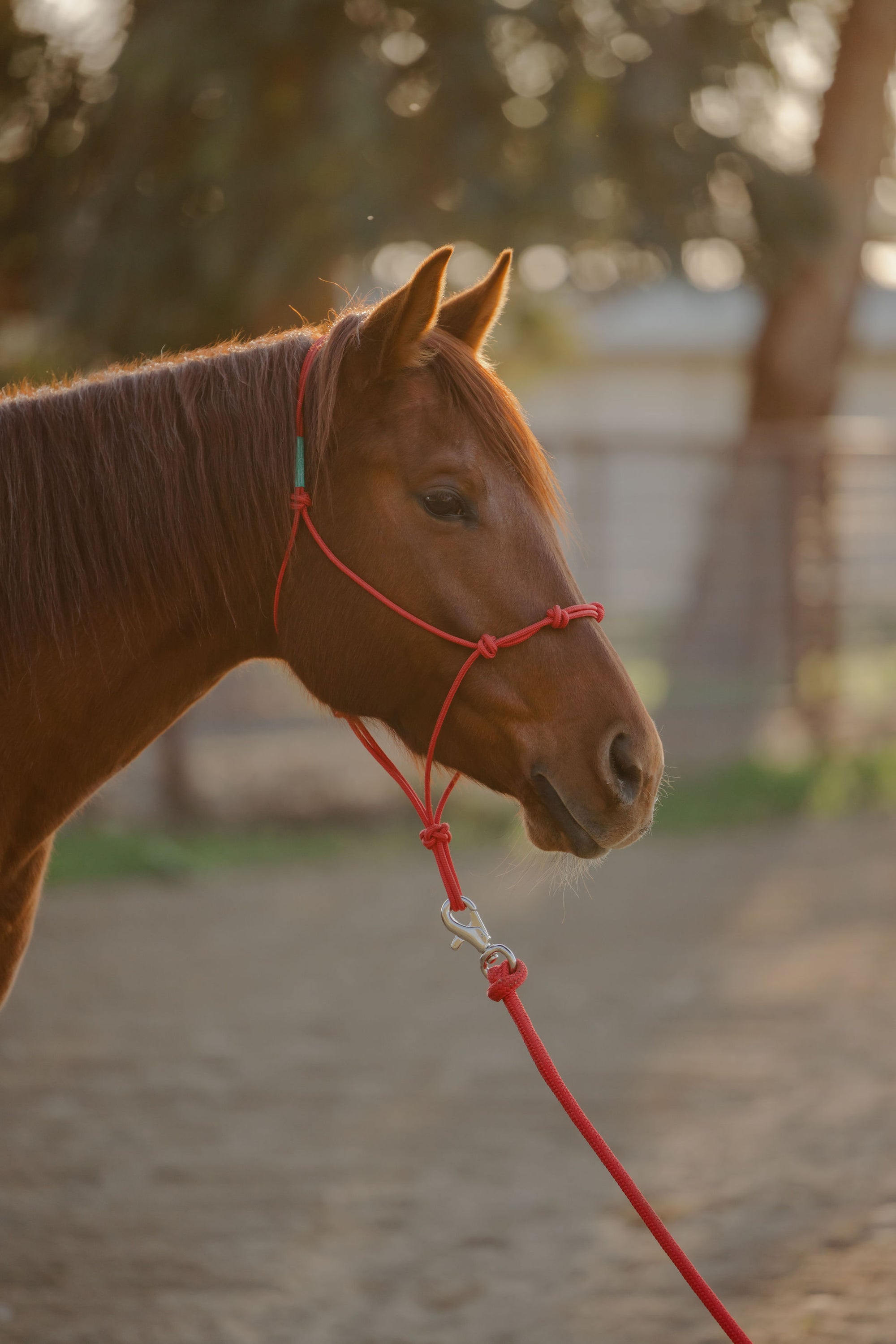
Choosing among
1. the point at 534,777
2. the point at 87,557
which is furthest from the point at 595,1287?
the point at 87,557

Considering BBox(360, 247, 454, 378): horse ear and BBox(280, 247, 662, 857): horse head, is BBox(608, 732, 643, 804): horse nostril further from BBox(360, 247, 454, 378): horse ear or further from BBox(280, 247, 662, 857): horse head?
BBox(360, 247, 454, 378): horse ear

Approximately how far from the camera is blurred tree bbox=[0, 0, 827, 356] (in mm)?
6352

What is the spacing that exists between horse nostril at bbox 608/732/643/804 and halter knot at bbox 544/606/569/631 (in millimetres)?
196

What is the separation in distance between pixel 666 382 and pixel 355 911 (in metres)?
17.5

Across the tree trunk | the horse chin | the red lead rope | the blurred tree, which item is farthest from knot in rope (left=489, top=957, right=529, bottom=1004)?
the tree trunk

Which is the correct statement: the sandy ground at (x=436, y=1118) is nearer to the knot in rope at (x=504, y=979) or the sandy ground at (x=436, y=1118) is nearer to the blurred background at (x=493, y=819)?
the blurred background at (x=493, y=819)

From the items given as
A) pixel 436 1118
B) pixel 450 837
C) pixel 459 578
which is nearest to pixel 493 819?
pixel 436 1118

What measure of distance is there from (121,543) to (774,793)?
6.90 metres

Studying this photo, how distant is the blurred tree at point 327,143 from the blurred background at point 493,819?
28 mm

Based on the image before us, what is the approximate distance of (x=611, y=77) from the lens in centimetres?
703

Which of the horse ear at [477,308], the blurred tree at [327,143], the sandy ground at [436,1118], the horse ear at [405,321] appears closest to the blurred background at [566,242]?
the blurred tree at [327,143]

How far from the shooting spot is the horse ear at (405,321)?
1.79 m

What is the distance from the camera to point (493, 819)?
305 inches

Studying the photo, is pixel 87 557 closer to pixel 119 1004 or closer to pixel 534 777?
pixel 534 777
